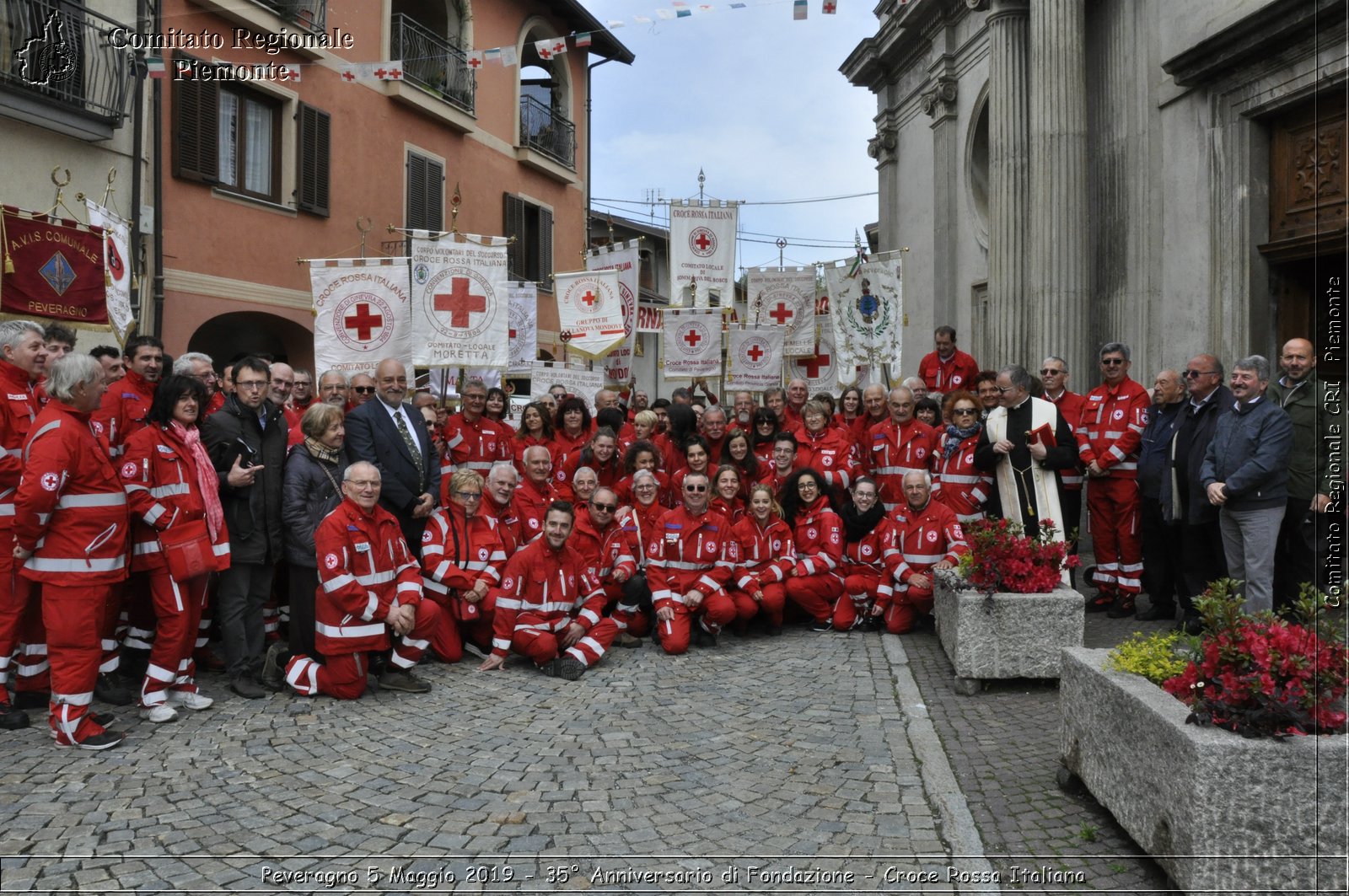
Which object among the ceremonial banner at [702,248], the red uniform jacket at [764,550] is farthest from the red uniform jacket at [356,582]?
the ceremonial banner at [702,248]

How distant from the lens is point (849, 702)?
5730 millimetres

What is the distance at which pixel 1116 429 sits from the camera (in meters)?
7.88

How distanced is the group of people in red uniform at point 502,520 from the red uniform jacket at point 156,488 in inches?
0.5

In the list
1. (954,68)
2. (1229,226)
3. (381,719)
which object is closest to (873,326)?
(1229,226)

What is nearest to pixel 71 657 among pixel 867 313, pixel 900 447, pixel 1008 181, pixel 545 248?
pixel 900 447

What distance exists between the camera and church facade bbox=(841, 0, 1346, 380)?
335 inches

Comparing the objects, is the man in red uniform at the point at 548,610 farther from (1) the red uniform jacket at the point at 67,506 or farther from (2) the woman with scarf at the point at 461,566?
(1) the red uniform jacket at the point at 67,506

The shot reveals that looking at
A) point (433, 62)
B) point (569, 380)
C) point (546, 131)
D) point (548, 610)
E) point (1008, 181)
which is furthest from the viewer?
point (546, 131)

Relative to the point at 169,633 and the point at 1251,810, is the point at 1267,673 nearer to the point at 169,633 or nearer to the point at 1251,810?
the point at 1251,810

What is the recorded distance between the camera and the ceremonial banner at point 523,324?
525 inches

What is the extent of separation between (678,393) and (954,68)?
328 inches

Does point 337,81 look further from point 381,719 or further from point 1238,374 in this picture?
point 1238,374

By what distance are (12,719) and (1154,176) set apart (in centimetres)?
1114

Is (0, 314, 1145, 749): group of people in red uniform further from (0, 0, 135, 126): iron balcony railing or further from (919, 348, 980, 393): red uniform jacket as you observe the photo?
(0, 0, 135, 126): iron balcony railing
